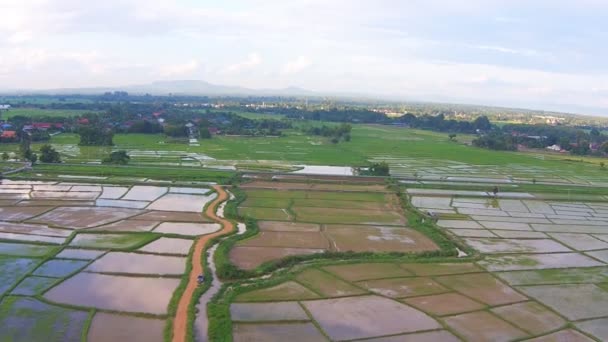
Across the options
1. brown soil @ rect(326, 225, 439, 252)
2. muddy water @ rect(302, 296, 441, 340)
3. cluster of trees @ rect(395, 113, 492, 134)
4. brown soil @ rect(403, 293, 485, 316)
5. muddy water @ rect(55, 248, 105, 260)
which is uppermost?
cluster of trees @ rect(395, 113, 492, 134)

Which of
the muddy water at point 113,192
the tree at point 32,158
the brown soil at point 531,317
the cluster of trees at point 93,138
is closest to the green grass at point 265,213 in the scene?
the muddy water at point 113,192

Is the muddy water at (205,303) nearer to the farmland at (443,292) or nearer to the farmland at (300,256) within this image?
the farmland at (300,256)

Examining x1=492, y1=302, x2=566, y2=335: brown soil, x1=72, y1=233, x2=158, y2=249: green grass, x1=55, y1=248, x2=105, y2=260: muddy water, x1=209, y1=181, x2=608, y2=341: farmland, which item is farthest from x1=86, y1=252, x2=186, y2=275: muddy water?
x1=492, y1=302, x2=566, y2=335: brown soil

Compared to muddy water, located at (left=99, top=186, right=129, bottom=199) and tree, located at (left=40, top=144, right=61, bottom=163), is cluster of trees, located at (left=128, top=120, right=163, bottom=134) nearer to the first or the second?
tree, located at (left=40, top=144, right=61, bottom=163)

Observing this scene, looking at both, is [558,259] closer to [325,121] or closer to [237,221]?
[237,221]

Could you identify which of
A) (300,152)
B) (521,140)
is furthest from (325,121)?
(300,152)

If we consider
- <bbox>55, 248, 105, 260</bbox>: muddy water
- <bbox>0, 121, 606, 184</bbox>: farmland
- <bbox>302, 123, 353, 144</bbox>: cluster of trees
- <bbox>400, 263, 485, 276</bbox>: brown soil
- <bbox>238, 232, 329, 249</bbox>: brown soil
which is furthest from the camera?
<bbox>302, 123, 353, 144</bbox>: cluster of trees
